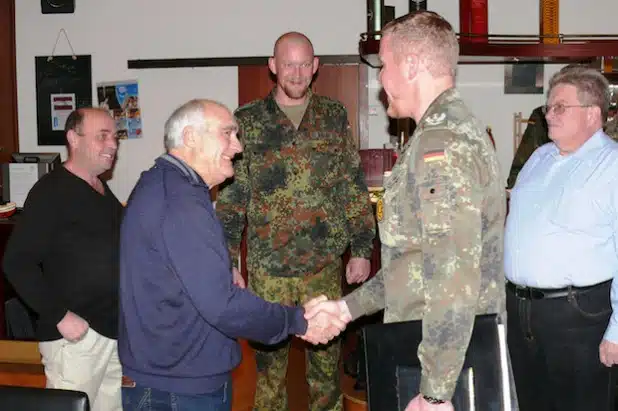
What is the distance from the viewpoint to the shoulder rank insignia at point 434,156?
5.76 feet

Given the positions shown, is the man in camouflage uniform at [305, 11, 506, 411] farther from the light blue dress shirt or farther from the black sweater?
the black sweater

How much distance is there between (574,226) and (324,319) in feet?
3.10

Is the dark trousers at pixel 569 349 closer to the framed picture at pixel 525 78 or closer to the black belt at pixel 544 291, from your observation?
the black belt at pixel 544 291

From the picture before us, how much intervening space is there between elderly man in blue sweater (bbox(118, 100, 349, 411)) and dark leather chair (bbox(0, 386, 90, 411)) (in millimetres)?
402

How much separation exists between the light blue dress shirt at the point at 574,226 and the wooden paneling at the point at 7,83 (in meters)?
5.17

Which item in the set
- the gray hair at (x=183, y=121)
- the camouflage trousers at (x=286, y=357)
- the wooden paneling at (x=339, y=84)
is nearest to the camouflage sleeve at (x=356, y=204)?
the camouflage trousers at (x=286, y=357)

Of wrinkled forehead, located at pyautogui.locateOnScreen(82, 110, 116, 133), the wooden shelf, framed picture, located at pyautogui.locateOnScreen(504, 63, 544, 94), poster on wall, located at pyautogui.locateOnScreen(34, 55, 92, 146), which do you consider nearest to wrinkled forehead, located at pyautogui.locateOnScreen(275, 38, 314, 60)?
wrinkled forehead, located at pyautogui.locateOnScreen(82, 110, 116, 133)

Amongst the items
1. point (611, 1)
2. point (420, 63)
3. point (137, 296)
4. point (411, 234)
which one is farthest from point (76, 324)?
point (611, 1)

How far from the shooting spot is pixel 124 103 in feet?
21.0

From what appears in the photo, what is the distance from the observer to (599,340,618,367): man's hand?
2.49 m

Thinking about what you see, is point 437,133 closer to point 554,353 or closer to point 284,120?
point 554,353

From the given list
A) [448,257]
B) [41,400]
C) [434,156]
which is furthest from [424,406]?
[41,400]

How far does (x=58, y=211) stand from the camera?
2.79 meters

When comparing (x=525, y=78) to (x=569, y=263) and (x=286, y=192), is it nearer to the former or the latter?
(x=286, y=192)
